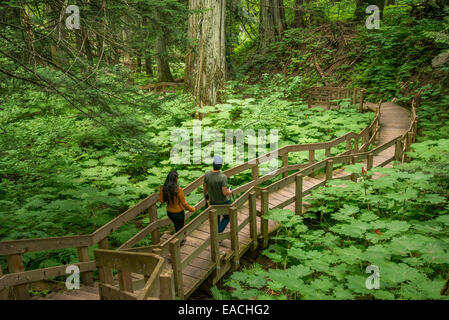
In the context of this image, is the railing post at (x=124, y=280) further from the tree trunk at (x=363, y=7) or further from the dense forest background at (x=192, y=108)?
the tree trunk at (x=363, y=7)

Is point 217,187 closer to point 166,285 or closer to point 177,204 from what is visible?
point 177,204

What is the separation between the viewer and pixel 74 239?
469 centimetres

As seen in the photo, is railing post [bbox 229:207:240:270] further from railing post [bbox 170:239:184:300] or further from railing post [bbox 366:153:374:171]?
railing post [bbox 366:153:374:171]

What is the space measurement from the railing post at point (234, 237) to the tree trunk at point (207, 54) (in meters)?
7.54

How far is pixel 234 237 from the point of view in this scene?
5797mm

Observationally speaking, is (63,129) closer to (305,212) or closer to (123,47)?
(123,47)

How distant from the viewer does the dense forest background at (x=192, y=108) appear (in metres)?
5.03

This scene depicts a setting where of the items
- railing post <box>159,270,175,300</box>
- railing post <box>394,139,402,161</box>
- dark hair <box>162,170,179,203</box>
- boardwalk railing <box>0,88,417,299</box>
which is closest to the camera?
railing post <box>159,270,175,300</box>

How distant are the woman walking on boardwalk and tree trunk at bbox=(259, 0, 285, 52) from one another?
21848 millimetres

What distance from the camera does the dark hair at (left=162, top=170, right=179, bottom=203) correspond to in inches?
221

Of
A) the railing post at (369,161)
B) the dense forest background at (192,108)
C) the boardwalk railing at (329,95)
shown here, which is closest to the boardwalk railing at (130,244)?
the dense forest background at (192,108)

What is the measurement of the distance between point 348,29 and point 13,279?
82.2ft

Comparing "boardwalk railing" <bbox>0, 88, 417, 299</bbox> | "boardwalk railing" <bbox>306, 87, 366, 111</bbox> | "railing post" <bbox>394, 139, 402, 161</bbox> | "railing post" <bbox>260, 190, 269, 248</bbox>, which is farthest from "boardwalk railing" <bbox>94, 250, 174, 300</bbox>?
"boardwalk railing" <bbox>306, 87, 366, 111</bbox>
